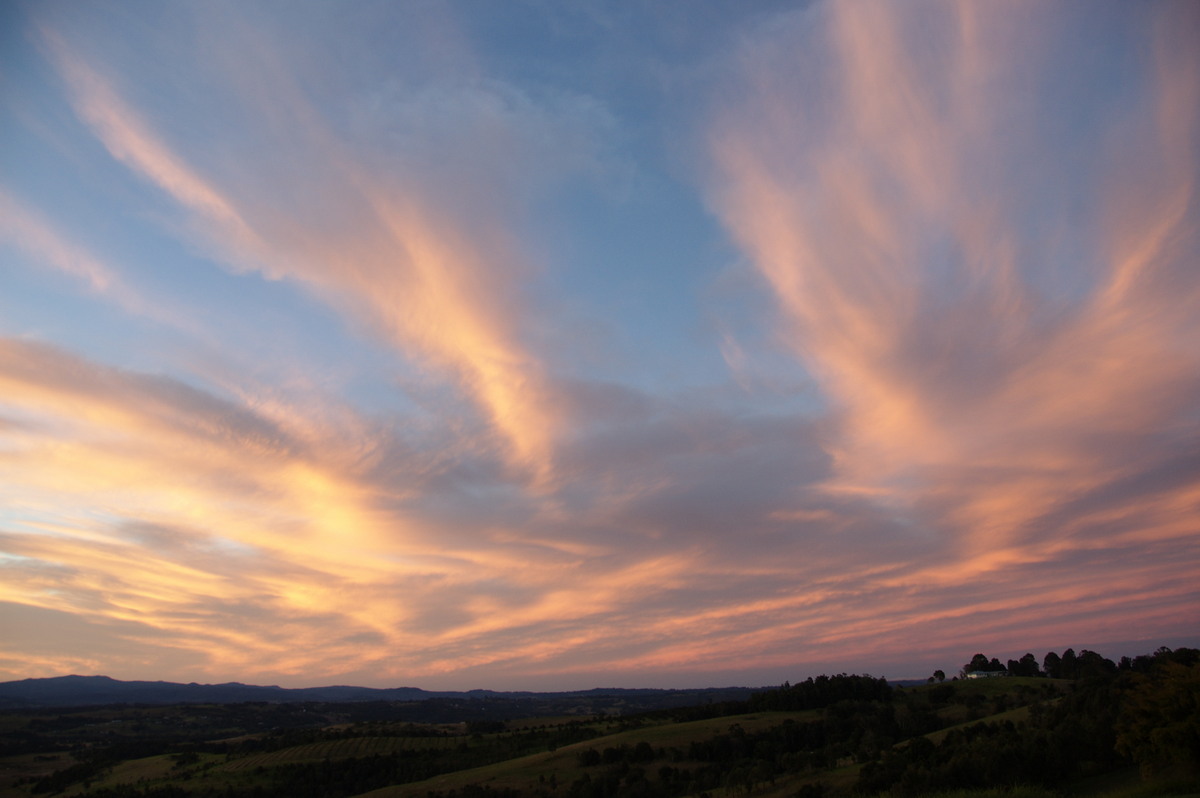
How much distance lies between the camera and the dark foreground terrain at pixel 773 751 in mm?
41344

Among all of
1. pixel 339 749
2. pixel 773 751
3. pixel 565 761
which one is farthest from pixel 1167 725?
pixel 339 749

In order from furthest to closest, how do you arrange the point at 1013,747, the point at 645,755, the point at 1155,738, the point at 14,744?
1. the point at 14,744
2. the point at 645,755
3. the point at 1013,747
4. the point at 1155,738

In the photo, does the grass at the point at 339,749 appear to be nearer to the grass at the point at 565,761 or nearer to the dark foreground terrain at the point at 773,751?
the dark foreground terrain at the point at 773,751

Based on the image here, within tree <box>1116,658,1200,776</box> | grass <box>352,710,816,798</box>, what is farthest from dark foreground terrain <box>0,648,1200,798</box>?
grass <box>352,710,816,798</box>

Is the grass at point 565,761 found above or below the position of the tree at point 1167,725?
below

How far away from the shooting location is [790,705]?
13412cm

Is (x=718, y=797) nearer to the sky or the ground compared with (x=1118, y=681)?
nearer to the ground

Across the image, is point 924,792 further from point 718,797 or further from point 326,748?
point 326,748

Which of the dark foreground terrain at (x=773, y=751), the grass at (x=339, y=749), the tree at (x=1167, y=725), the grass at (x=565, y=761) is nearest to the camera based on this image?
the tree at (x=1167, y=725)

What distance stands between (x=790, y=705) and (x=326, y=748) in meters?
99.5

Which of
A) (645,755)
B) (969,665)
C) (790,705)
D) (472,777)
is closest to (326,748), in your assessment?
(472,777)

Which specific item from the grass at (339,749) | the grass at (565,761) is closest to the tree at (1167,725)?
the grass at (565,761)

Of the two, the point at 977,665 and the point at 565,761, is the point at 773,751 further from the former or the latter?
the point at 977,665

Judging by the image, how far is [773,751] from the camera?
9762 centimetres
